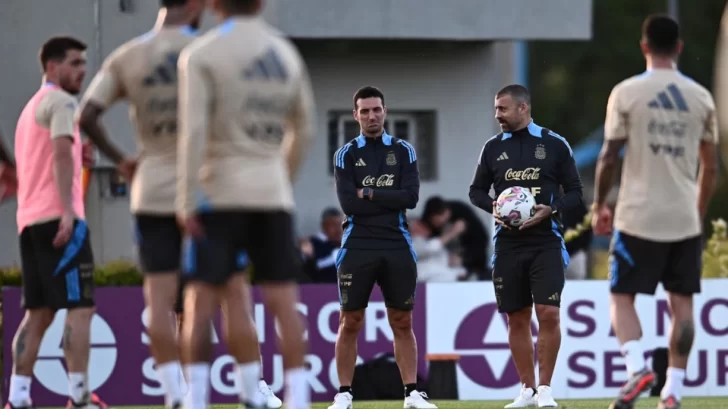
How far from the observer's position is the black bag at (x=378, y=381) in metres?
14.7

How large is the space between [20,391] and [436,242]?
9265mm

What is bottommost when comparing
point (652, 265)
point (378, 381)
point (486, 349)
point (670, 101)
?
point (378, 381)

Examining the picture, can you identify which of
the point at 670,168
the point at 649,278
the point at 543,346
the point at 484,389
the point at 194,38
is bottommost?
the point at 484,389

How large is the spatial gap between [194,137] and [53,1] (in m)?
11.8

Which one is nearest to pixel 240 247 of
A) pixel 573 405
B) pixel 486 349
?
pixel 573 405

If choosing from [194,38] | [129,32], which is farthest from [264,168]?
[129,32]

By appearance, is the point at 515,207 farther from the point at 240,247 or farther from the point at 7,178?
the point at 240,247

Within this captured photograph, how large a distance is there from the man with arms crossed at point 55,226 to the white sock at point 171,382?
55.7 inches

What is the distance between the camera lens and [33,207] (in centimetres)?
979

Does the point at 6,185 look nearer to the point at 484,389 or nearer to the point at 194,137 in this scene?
the point at 194,137

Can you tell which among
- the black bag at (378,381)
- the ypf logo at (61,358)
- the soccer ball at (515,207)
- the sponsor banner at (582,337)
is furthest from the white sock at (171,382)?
the sponsor banner at (582,337)

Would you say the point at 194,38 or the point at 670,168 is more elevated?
the point at 194,38

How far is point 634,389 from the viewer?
345 inches

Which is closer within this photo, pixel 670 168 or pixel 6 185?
pixel 670 168
